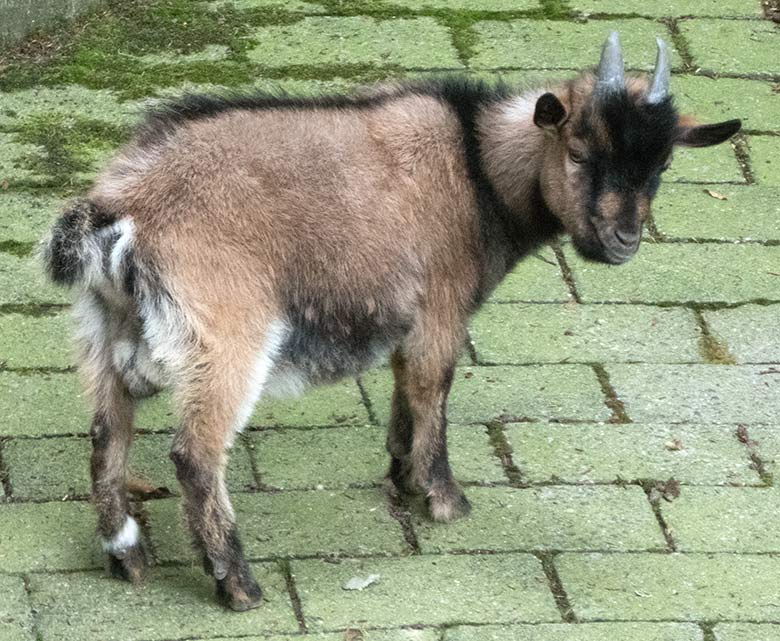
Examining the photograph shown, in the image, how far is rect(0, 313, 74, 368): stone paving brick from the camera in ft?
19.1

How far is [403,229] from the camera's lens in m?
4.89

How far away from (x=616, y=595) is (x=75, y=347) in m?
1.80

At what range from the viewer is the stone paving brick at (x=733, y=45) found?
8000 mm

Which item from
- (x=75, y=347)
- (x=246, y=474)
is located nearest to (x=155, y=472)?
(x=246, y=474)

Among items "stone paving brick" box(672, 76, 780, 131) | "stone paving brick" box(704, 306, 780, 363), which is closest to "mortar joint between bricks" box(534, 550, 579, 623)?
"stone paving brick" box(704, 306, 780, 363)

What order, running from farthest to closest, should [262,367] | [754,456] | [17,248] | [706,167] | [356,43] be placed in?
A: [356,43] → [706,167] → [17,248] → [754,456] → [262,367]

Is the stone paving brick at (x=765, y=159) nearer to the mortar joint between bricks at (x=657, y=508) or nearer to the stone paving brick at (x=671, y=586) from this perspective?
the mortar joint between bricks at (x=657, y=508)

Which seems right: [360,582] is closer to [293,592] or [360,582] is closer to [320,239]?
[293,592]

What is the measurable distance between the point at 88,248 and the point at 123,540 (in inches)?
36.6

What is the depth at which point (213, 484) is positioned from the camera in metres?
4.60

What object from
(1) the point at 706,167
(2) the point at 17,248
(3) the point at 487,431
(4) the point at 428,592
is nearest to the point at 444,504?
(4) the point at 428,592

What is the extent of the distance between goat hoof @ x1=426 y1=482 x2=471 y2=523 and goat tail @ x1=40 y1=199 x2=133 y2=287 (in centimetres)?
130

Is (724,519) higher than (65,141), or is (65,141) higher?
(65,141)

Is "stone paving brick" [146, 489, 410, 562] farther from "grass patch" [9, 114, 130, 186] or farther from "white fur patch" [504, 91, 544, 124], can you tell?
"grass patch" [9, 114, 130, 186]
